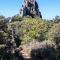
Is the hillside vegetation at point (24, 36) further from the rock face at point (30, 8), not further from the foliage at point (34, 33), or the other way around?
the rock face at point (30, 8)

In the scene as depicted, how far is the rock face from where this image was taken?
73262mm

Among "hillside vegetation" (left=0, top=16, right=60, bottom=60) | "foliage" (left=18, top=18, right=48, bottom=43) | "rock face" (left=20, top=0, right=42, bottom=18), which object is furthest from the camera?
"rock face" (left=20, top=0, right=42, bottom=18)

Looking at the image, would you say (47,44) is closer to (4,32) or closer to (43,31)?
(4,32)

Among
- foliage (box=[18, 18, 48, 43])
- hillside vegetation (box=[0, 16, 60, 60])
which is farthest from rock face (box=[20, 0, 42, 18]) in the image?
foliage (box=[18, 18, 48, 43])

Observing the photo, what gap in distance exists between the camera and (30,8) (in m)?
77.2

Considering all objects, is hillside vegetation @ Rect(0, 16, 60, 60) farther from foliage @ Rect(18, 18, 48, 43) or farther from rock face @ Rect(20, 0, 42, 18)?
rock face @ Rect(20, 0, 42, 18)

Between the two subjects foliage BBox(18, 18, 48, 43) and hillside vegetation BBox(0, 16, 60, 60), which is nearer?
hillside vegetation BBox(0, 16, 60, 60)

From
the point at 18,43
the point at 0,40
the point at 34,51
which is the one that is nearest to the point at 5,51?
the point at 0,40

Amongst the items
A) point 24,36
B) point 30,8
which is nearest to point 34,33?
point 24,36

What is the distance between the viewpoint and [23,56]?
2442cm

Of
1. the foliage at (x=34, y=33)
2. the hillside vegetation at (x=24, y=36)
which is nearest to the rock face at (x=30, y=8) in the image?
the hillside vegetation at (x=24, y=36)

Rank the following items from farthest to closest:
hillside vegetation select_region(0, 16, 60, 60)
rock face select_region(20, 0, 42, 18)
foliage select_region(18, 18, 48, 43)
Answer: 1. rock face select_region(20, 0, 42, 18)
2. foliage select_region(18, 18, 48, 43)
3. hillside vegetation select_region(0, 16, 60, 60)

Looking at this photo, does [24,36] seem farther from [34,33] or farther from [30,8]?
[30,8]

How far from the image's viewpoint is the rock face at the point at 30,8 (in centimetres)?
7326
